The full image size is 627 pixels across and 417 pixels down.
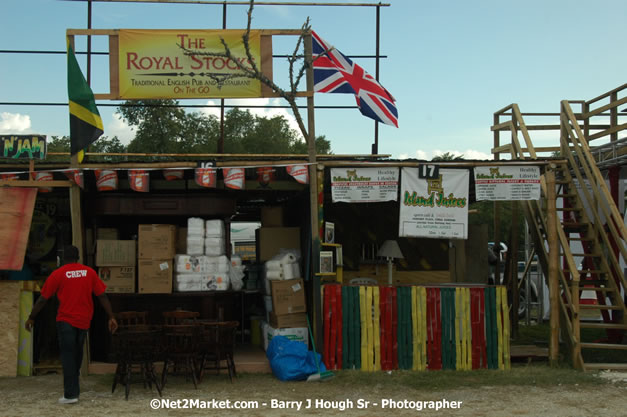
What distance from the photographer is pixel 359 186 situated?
35.7ft

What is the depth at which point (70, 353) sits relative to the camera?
8.25 metres

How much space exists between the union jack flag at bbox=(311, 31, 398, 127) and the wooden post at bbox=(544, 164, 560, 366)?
2.58 meters

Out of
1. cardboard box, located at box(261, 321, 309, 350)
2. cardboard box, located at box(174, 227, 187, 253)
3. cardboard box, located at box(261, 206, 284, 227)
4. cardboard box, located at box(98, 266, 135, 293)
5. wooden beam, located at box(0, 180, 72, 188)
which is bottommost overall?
cardboard box, located at box(261, 321, 309, 350)

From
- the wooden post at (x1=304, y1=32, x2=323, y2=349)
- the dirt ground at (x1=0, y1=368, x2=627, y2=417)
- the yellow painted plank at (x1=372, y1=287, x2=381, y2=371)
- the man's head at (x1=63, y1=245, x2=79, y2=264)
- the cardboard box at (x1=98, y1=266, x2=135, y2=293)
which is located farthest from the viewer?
the cardboard box at (x1=98, y1=266, x2=135, y2=293)

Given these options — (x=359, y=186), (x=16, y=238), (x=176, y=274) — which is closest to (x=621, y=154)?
(x=359, y=186)

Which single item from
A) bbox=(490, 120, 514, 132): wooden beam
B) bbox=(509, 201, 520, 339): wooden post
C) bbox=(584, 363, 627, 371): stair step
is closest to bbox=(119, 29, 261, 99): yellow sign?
bbox=(490, 120, 514, 132): wooden beam

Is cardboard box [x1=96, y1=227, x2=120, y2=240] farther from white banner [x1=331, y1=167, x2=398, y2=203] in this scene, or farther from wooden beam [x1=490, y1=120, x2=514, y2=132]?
wooden beam [x1=490, y1=120, x2=514, y2=132]

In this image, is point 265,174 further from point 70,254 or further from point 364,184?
point 70,254

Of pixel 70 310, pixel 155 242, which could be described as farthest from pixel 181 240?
pixel 70 310

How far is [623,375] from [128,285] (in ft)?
23.8

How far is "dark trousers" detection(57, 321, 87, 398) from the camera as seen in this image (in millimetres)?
8250

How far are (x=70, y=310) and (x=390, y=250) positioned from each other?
276 inches

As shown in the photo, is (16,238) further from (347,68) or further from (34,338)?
(347,68)

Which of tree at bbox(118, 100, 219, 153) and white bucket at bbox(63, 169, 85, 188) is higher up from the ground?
tree at bbox(118, 100, 219, 153)
